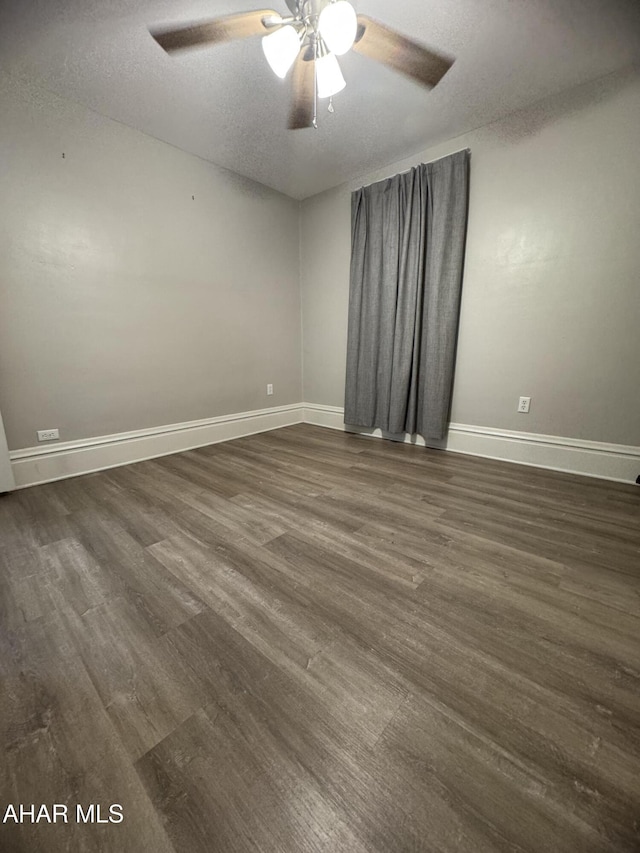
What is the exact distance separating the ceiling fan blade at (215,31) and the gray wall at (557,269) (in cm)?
171

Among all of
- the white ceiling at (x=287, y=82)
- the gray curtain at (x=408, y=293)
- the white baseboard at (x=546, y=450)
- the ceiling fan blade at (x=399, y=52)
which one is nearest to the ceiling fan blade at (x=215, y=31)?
the white ceiling at (x=287, y=82)

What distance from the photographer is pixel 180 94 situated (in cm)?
197

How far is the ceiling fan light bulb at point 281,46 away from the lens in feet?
4.42

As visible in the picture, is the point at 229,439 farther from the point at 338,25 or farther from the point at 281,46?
the point at 338,25

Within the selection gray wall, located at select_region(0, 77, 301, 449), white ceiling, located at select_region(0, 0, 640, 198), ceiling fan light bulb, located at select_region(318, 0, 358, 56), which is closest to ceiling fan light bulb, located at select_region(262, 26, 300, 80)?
ceiling fan light bulb, located at select_region(318, 0, 358, 56)

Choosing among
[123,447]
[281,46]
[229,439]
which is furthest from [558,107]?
[123,447]

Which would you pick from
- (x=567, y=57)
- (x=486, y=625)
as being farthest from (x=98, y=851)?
(x=567, y=57)

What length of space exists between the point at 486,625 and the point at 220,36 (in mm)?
2551

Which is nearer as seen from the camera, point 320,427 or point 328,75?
point 328,75

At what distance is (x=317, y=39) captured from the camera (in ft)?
4.68

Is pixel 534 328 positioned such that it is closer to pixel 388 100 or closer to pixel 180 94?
pixel 388 100

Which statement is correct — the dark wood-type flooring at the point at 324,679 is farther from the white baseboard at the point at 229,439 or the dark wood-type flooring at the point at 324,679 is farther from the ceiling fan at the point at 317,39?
the ceiling fan at the point at 317,39

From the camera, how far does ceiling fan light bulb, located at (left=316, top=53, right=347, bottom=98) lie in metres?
1.50

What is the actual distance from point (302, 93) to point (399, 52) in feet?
1.74
